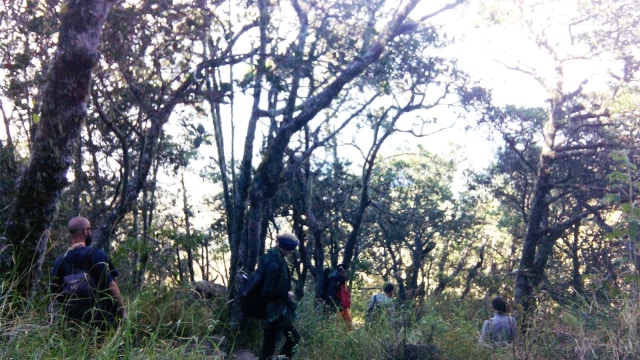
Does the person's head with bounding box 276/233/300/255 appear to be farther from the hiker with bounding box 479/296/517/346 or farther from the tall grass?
the hiker with bounding box 479/296/517/346

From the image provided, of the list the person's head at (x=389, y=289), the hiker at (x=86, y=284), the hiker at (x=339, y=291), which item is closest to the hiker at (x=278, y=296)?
the hiker at (x=86, y=284)

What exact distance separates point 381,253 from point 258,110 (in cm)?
1449

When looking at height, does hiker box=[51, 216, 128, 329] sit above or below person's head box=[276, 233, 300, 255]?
below

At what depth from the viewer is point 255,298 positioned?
24.3 ft

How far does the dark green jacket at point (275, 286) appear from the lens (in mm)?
7254

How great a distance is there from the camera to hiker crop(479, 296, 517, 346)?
24.0 ft

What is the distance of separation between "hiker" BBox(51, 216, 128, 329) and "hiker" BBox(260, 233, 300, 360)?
6.54ft

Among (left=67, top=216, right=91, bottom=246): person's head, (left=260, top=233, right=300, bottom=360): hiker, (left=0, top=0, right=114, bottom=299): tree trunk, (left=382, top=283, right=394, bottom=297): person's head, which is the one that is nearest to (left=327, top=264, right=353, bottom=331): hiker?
(left=382, top=283, right=394, bottom=297): person's head

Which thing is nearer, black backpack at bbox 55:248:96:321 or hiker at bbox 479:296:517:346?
black backpack at bbox 55:248:96:321

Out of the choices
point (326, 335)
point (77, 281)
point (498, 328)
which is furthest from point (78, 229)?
point (498, 328)

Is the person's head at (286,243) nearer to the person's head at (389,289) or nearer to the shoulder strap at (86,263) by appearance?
the shoulder strap at (86,263)

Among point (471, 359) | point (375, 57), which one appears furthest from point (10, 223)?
point (375, 57)

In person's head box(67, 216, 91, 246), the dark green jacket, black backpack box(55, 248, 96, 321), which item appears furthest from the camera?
the dark green jacket

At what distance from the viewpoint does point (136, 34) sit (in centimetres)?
966
